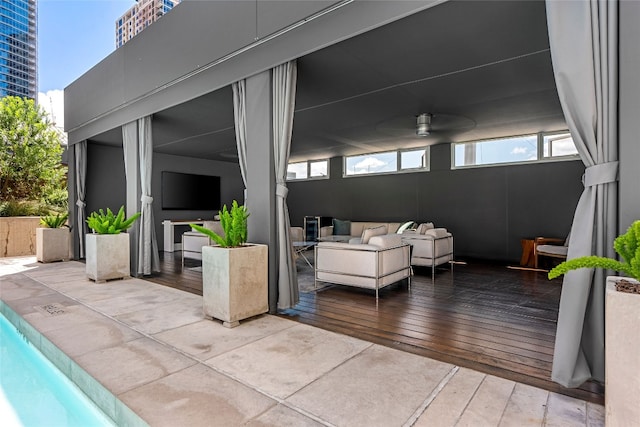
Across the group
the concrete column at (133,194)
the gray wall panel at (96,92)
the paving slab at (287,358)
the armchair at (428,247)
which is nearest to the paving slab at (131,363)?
the paving slab at (287,358)

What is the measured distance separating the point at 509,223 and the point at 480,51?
4.81m

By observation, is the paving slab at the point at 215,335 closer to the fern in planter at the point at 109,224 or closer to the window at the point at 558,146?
the fern in planter at the point at 109,224

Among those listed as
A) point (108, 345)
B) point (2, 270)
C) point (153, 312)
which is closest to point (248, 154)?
point (153, 312)

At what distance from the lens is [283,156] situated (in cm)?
347

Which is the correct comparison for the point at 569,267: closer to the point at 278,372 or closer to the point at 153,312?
the point at 278,372

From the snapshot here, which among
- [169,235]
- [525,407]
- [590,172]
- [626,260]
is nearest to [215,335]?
[525,407]

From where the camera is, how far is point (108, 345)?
258 centimetres

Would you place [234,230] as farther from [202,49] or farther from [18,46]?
[18,46]

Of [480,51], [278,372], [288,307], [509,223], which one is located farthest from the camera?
[509,223]

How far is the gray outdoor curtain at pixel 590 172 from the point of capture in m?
1.89

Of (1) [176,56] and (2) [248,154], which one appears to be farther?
(1) [176,56]

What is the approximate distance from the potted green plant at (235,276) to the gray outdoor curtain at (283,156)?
0.18 metres

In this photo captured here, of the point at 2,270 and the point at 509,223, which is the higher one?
the point at 509,223

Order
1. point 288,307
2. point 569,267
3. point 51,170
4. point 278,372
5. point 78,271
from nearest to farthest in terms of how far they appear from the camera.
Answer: point 569,267, point 278,372, point 288,307, point 78,271, point 51,170
